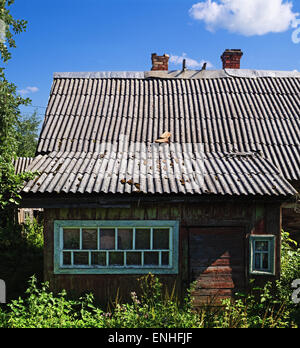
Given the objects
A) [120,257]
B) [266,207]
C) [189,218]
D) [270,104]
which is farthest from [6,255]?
[270,104]

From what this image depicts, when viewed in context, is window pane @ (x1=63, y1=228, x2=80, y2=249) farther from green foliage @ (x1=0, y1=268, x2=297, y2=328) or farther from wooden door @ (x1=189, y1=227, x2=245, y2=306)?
wooden door @ (x1=189, y1=227, x2=245, y2=306)

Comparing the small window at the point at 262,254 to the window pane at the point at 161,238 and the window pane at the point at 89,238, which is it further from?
the window pane at the point at 89,238

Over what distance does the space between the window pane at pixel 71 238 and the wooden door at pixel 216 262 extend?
7.96 feet

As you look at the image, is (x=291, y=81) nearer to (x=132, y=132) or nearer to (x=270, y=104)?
(x=270, y=104)

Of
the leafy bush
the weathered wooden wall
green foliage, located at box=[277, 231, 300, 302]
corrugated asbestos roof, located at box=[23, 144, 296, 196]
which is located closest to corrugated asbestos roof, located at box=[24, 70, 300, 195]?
corrugated asbestos roof, located at box=[23, 144, 296, 196]

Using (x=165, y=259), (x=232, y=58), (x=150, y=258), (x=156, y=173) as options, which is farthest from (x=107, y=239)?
(x=232, y=58)

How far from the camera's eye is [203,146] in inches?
317

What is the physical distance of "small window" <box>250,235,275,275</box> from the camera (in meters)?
5.73

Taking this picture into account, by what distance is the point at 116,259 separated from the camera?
594 cm

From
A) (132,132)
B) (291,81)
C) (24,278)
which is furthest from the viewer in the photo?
(291,81)

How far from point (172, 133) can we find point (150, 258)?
4.16 m

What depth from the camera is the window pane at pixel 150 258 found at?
19.6 ft

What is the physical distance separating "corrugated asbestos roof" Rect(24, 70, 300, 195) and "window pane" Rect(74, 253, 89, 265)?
1.49 metres
